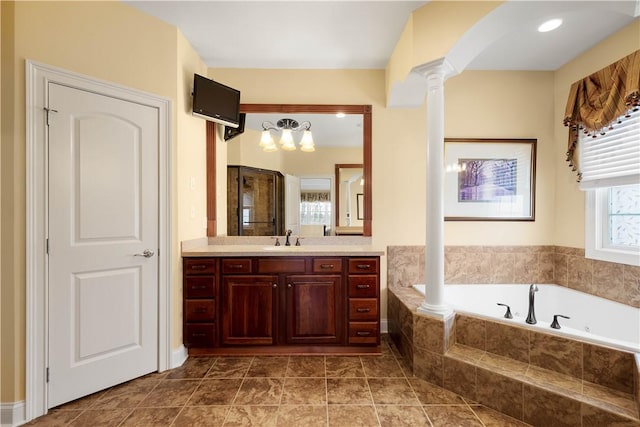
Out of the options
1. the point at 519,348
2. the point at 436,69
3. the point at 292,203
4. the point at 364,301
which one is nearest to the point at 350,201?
the point at 292,203

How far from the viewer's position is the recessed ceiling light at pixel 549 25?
2.12m

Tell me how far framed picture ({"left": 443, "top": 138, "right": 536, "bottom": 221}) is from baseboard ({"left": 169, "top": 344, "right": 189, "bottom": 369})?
269 centimetres

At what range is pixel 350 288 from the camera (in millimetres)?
2371

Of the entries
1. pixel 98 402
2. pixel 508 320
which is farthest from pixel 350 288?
pixel 98 402

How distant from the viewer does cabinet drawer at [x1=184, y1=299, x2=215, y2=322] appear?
234 centimetres

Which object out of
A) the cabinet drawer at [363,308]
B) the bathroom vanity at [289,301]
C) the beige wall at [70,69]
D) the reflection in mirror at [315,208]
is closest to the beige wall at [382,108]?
the beige wall at [70,69]

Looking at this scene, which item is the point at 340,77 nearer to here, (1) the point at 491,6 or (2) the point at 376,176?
(2) the point at 376,176

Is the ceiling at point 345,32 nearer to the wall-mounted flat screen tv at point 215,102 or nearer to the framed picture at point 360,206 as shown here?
the wall-mounted flat screen tv at point 215,102

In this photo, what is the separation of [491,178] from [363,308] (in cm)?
187

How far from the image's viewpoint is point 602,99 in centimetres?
231

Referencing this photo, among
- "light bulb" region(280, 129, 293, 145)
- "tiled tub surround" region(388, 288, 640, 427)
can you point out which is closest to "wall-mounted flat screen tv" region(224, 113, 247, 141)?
"light bulb" region(280, 129, 293, 145)

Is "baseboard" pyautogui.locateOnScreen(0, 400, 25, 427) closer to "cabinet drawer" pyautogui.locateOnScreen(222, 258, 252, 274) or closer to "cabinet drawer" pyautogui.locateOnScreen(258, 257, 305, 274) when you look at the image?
"cabinet drawer" pyautogui.locateOnScreen(222, 258, 252, 274)

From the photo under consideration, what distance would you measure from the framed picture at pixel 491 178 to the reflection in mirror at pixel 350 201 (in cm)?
88

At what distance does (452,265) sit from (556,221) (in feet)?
3.67
